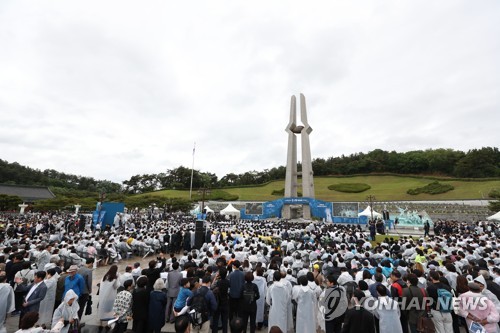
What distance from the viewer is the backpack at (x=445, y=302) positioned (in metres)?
4.63

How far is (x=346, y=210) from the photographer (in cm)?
3108

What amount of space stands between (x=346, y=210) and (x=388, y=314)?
2838 cm

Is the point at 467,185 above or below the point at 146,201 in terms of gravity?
above

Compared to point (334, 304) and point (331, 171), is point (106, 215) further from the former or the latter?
point (331, 171)

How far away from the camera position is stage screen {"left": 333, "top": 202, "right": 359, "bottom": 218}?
3092 centimetres

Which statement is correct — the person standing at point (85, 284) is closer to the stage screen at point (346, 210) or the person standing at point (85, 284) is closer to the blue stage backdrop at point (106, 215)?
the blue stage backdrop at point (106, 215)

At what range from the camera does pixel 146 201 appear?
1535 inches

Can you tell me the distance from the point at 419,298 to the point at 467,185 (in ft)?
189

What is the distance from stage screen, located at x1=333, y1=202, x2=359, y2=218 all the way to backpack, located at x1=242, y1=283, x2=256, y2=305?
28.2 metres

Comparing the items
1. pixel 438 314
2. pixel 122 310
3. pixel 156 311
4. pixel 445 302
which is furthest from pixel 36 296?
pixel 445 302

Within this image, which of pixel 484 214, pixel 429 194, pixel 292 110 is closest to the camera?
pixel 484 214

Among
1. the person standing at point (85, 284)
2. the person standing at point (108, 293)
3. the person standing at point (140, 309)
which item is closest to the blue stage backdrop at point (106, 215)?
the person standing at point (85, 284)

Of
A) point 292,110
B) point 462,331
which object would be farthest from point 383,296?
point 292,110

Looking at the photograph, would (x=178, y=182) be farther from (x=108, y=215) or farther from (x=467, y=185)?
(x=467, y=185)
